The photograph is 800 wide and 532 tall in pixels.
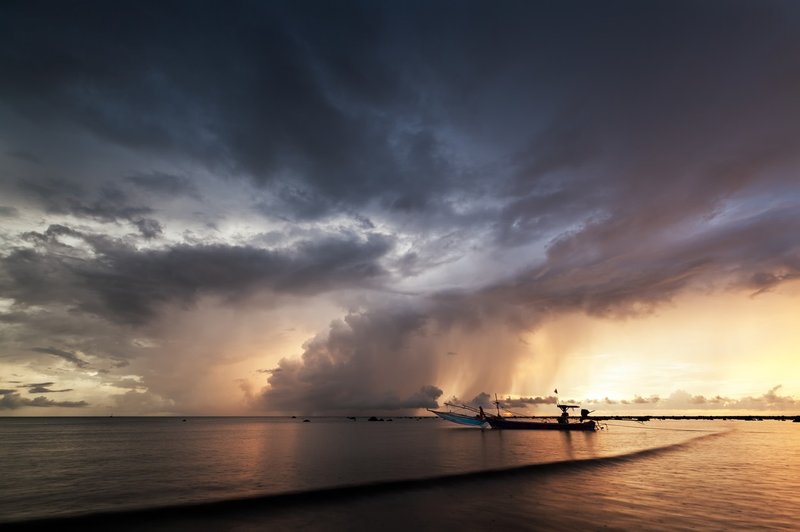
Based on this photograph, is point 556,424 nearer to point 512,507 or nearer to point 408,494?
point 408,494

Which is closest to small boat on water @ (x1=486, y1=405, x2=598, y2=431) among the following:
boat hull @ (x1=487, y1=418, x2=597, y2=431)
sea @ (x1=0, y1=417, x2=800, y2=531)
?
boat hull @ (x1=487, y1=418, x2=597, y2=431)

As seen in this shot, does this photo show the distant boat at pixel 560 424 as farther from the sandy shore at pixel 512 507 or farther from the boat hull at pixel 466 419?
the sandy shore at pixel 512 507

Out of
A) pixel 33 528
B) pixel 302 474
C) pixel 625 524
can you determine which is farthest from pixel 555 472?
pixel 33 528

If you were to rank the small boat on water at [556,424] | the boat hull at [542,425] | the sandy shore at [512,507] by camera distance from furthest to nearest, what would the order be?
the small boat on water at [556,424] → the boat hull at [542,425] → the sandy shore at [512,507]

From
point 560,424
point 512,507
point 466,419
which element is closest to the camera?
point 512,507

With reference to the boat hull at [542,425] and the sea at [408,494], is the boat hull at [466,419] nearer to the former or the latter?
the boat hull at [542,425]

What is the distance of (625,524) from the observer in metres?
21.5

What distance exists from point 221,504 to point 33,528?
10.4 meters

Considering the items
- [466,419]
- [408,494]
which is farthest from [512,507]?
[466,419]

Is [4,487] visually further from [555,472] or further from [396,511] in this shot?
[555,472]

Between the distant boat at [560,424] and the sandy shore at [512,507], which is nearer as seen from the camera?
the sandy shore at [512,507]

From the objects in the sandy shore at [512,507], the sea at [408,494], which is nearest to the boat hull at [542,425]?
the sea at [408,494]

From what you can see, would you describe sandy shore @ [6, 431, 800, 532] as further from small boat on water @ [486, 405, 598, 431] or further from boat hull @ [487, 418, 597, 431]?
small boat on water @ [486, 405, 598, 431]

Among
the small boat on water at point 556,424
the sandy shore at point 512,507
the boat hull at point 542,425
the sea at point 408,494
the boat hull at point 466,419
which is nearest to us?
the sandy shore at point 512,507
